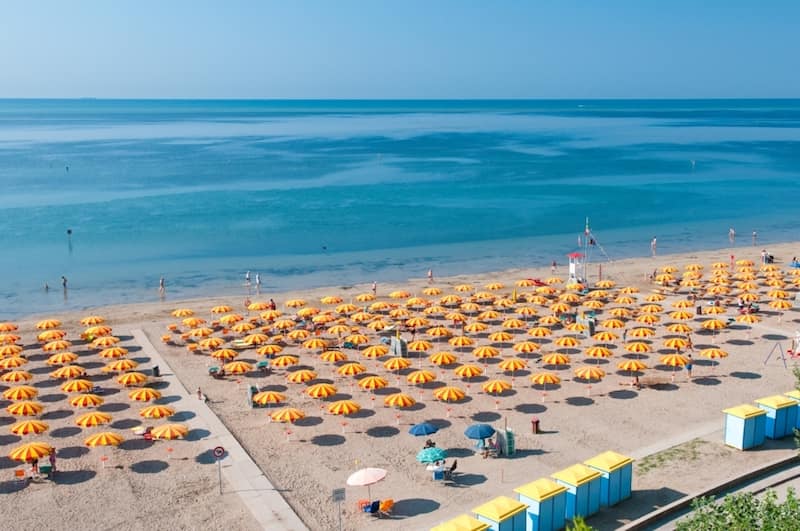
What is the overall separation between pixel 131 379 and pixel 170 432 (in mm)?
6883

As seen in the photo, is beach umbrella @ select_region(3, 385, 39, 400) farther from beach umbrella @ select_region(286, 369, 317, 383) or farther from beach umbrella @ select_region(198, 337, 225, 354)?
beach umbrella @ select_region(286, 369, 317, 383)

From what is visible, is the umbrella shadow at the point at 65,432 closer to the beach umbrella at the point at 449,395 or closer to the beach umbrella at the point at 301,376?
the beach umbrella at the point at 301,376

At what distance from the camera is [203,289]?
59.5 metres

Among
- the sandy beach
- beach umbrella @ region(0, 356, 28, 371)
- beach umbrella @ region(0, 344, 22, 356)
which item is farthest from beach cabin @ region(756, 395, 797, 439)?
beach umbrella @ region(0, 344, 22, 356)

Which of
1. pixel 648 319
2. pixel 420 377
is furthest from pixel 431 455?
pixel 648 319

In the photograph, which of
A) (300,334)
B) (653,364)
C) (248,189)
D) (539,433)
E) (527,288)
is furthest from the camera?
(248,189)

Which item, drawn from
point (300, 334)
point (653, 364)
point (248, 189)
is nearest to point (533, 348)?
point (653, 364)

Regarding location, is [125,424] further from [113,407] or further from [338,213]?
[338,213]

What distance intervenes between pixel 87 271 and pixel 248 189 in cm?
5159

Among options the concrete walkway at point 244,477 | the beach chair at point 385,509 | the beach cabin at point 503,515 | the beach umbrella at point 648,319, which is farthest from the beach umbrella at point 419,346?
the beach cabin at point 503,515

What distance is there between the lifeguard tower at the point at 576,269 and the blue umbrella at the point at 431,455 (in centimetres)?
2925

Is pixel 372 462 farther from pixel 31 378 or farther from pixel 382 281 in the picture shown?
pixel 382 281

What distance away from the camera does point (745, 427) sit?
25.2 meters

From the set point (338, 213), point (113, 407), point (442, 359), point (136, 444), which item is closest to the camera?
point (136, 444)
